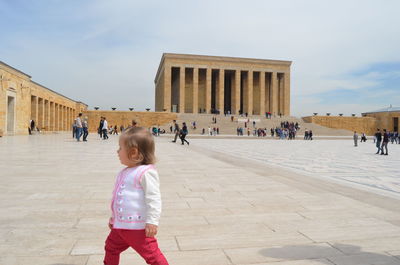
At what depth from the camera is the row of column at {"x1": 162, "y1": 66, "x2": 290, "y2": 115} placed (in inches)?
2160

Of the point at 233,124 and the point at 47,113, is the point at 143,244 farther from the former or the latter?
the point at 233,124

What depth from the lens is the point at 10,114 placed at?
26.4 m

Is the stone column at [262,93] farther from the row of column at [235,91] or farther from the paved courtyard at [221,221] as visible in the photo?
the paved courtyard at [221,221]

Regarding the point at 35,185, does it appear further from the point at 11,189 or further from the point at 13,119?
the point at 13,119

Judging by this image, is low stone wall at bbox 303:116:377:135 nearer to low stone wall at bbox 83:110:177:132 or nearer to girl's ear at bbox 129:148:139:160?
low stone wall at bbox 83:110:177:132

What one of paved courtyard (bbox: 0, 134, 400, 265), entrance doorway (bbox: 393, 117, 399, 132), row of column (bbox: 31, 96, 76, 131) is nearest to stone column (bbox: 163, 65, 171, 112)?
row of column (bbox: 31, 96, 76, 131)

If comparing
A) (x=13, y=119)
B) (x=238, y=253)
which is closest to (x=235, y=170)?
(x=238, y=253)

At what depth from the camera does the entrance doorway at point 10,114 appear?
26.2 metres

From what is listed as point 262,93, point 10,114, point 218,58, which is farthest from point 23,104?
point 262,93

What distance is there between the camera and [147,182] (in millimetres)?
2037

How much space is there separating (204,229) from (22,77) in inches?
1143

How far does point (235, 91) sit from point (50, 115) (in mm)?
30346

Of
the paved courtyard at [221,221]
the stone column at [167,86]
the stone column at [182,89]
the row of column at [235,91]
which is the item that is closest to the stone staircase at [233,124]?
the stone column at [182,89]

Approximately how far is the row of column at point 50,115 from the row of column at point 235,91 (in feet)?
51.1
